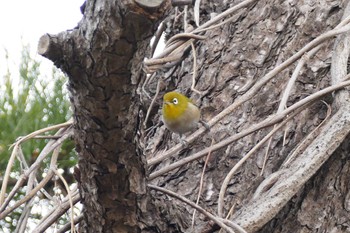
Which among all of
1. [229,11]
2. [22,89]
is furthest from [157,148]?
[22,89]

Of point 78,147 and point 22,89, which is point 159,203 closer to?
point 78,147

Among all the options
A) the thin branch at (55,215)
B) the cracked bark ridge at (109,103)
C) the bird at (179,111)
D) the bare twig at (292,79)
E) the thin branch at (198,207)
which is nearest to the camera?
the cracked bark ridge at (109,103)

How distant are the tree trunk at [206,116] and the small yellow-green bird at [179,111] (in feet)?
0.14

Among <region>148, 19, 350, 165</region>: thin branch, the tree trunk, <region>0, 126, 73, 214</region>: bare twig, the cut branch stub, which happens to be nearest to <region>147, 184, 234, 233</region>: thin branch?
the tree trunk

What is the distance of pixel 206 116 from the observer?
→ 198 cm

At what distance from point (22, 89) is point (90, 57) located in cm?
136

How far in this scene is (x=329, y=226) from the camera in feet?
5.50

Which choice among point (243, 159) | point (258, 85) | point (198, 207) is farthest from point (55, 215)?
point (258, 85)

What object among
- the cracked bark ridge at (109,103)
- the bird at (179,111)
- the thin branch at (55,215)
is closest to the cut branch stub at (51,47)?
the cracked bark ridge at (109,103)

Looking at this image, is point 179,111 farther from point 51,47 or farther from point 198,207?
point 51,47

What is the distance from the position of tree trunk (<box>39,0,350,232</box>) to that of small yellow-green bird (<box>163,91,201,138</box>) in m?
0.04

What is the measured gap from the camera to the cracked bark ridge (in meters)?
1.12

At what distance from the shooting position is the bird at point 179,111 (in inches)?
76.2

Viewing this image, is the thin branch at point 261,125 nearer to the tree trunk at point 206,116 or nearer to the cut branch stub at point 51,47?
the tree trunk at point 206,116
